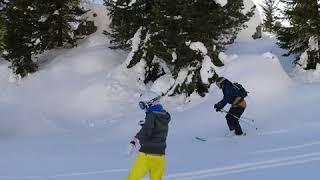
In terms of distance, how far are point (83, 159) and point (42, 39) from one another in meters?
10.8

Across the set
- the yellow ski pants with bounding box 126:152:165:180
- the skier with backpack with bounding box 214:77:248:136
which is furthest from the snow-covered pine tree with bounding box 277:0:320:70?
the yellow ski pants with bounding box 126:152:165:180

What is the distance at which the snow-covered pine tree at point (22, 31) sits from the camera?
21422 mm

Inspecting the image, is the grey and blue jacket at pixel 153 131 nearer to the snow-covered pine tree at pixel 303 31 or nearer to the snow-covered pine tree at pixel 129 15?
the snow-covered pine tree at pixel 303 31

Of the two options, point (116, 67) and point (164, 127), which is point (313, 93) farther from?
point (164, 127)

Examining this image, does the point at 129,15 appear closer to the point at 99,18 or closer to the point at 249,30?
the point at 99,18

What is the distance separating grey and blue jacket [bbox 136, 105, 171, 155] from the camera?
7457 mm

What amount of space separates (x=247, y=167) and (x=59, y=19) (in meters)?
14.2

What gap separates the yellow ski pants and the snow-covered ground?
6.72ft

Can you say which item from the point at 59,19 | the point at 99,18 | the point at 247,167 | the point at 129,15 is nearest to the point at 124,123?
the point at 129,15

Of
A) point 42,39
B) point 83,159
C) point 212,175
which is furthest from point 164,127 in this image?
point 42,39

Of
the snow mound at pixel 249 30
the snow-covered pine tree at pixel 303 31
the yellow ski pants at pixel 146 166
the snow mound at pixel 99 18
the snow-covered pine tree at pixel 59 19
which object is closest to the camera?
the yellow ski pants at pixel 146 166

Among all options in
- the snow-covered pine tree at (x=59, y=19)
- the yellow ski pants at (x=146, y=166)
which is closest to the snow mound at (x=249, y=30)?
the snow-covered pine tree at (x=59, y=19)

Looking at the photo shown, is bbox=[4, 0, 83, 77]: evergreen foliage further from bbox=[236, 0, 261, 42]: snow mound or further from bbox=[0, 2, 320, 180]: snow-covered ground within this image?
bbox=[236, 0, 261, 42]: snow mound

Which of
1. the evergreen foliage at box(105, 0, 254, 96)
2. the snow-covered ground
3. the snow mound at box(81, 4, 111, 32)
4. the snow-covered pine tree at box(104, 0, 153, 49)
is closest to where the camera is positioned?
the snow-covered ground
